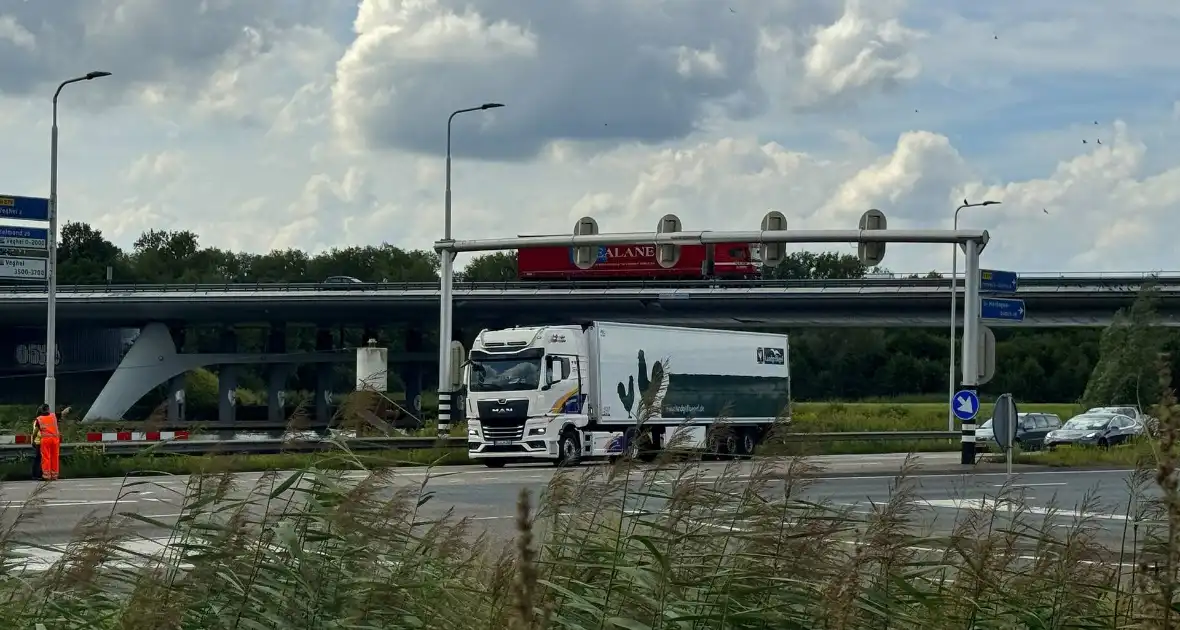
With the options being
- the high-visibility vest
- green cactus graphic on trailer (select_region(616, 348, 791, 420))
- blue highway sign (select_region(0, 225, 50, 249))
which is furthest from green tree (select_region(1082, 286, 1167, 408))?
the high-visibility vest

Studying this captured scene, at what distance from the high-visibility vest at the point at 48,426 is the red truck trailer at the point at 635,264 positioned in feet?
131

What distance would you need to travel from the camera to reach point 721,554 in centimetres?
593

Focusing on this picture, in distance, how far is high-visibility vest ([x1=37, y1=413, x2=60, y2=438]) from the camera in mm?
24688

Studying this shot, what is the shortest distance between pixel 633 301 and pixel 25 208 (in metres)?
36.3

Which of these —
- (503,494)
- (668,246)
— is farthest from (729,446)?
(668,246)

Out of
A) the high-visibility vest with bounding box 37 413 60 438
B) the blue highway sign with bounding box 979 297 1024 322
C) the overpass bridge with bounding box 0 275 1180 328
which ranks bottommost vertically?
the high-visibility vest with bounding box 37 413 60 438

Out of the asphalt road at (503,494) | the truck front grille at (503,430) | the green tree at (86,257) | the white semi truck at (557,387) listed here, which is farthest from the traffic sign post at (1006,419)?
the green tree at (86,257)

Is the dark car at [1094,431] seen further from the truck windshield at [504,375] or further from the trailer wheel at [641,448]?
the trailer wheel at [641,448]

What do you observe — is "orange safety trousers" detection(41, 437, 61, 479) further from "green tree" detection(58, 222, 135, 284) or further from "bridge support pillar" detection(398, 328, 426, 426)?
"green tree" detection(58, 222, 135, 284)

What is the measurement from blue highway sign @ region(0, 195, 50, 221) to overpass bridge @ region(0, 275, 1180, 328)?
3265 centimetres

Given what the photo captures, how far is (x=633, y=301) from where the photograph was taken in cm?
6681

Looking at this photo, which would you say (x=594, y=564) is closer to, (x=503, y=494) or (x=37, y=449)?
(x=503, y=494)

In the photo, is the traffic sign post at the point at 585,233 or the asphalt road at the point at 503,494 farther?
the traffic sign post at the point at 585,233

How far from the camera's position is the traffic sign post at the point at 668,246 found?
30.1 metres
